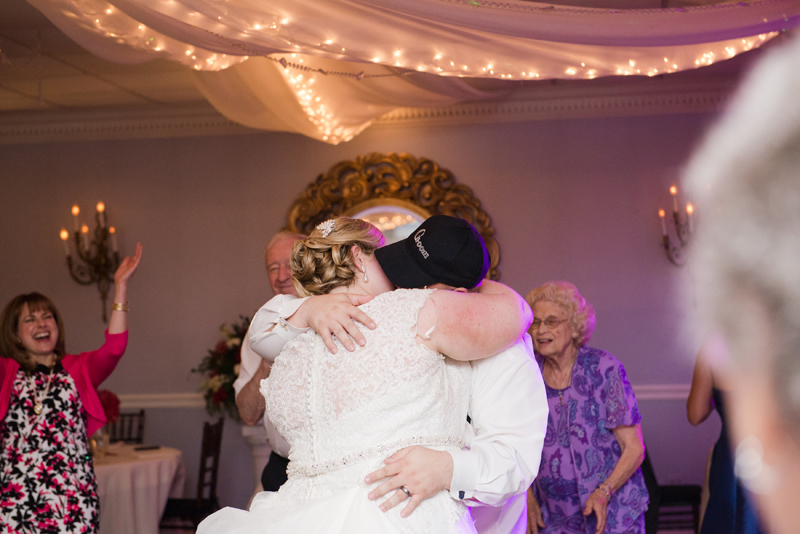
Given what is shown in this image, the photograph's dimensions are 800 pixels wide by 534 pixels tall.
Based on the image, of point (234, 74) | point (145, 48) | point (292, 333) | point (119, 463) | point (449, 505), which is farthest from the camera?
point (119, 463)

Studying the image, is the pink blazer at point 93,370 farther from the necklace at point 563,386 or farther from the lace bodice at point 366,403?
the necklace at point 563,386

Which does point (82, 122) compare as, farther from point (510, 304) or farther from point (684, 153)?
point (510, 304)

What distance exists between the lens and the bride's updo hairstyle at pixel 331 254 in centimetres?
163

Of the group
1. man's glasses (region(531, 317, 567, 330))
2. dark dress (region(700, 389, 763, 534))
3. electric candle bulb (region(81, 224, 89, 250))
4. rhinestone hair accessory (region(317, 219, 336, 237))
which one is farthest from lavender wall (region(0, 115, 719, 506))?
rhinestone hair accessory (region(317, 219, 336, 237))

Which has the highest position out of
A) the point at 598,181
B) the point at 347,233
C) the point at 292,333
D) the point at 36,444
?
the point at 598,181

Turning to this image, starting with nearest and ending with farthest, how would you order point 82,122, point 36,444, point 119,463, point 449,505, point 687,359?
point 449,505, point 36,444, point 119,463, point 687,359, point 82,122

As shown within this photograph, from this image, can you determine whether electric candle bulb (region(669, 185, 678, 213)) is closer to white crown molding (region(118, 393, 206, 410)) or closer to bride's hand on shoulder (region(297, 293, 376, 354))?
white crown molding (region(118, 393, 206, 410))

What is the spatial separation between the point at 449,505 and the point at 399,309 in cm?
43

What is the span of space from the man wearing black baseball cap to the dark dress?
1.05 metres

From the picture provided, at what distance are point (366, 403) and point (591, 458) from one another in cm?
160

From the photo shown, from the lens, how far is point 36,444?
9.20 feet

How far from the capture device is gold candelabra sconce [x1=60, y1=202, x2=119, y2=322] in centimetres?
579

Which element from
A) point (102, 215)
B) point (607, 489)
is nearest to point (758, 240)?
point (607, 489)

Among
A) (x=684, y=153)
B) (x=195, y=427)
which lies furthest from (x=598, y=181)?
(x=195, y=427)
